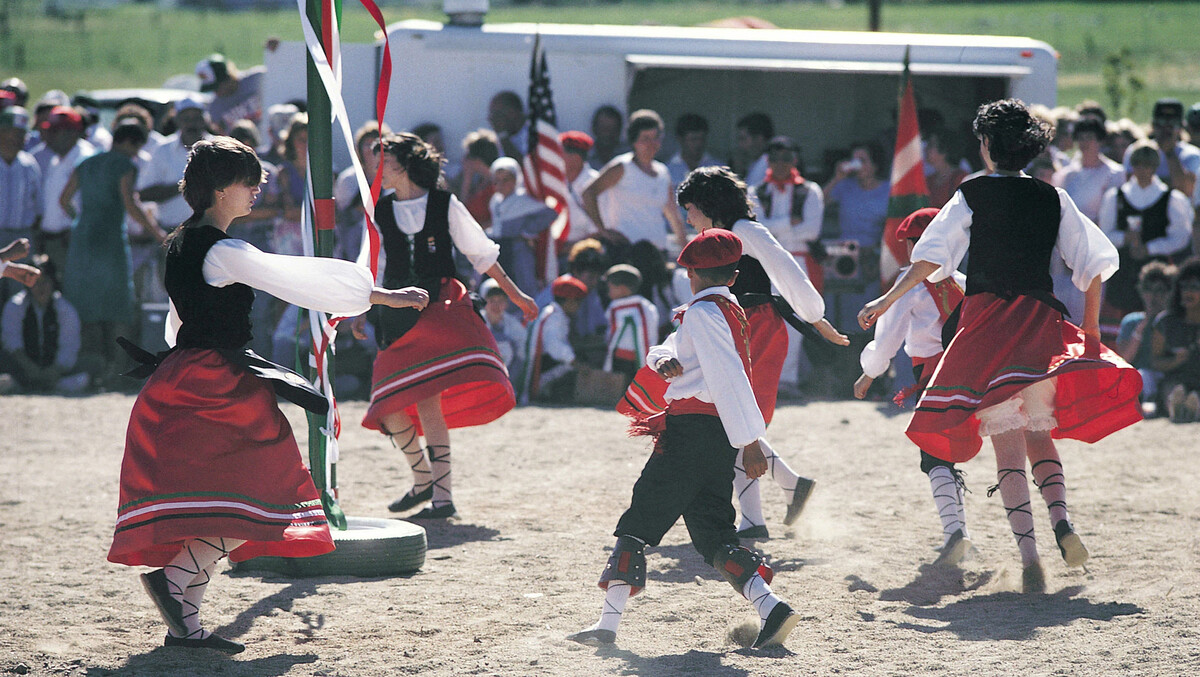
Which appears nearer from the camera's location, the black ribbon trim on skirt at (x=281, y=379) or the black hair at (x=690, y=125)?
the black ribbon trim on skirt at (x=281, y=379)

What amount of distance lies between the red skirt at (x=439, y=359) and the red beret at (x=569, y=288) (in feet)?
11.4

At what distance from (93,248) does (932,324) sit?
22.8ft

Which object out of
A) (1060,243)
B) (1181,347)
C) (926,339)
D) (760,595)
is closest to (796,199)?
(1181,347)

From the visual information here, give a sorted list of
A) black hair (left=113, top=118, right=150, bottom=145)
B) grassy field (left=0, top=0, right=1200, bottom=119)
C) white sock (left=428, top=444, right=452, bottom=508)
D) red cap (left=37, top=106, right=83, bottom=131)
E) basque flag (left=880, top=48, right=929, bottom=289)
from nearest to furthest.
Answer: white sock (left=428, top=444, right=452, bottom=508), basque flag (left=880, top=48, right=929, bottom=289), black hair (left=113, top=118, right=150, bottom=145), red cap (left=37, top=106, right=83, bottom=131), grassy field (left=0, top=0, right=1200, bottom=119)

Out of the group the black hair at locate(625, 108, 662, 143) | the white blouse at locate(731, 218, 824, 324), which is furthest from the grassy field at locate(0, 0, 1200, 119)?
the white blouse at locate(731, 218, 824, 324)

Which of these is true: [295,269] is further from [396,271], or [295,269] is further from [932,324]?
[932,324]

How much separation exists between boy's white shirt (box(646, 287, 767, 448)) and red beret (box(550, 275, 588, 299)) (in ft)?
17.6

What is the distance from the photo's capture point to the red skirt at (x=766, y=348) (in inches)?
225

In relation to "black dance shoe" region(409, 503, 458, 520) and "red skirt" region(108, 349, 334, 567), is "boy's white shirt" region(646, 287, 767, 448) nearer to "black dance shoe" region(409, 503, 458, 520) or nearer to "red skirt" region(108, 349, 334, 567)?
"red skirt" region(108, 349, 334, 567)

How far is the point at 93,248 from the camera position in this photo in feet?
34.1

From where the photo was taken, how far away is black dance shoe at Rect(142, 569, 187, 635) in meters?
4.23

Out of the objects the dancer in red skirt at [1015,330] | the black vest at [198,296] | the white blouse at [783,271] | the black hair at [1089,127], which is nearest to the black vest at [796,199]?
the black hair at [1089,127]

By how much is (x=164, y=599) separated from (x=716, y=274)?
197cm

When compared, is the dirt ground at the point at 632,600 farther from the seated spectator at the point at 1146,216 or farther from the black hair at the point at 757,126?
the black hair at the point at 757,126
